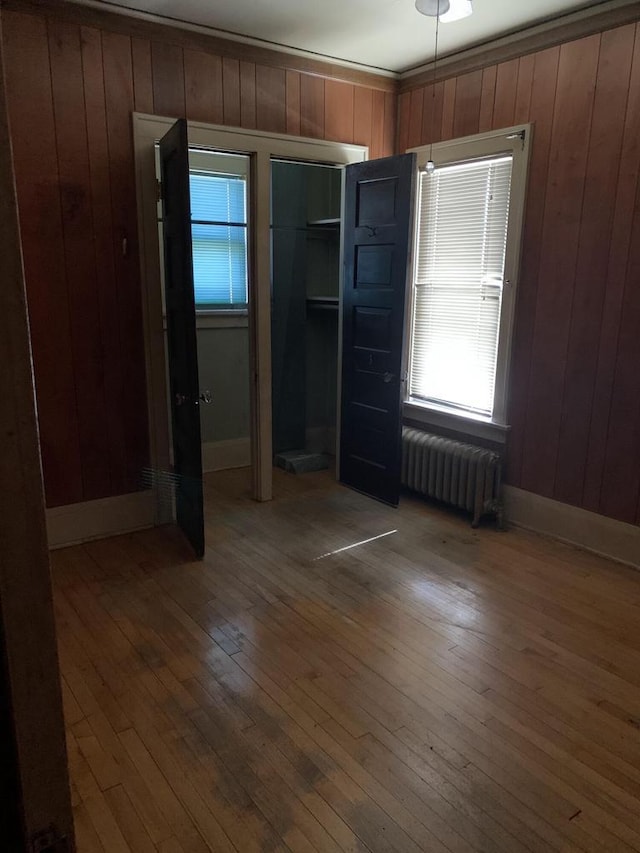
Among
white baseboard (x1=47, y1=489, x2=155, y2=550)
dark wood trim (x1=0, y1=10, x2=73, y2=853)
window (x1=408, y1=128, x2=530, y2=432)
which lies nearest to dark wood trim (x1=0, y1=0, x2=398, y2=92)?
window (x1=408, y1=128, x2=530, y2=432)

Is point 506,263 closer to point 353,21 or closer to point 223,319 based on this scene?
point 353,21

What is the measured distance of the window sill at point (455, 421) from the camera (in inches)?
153

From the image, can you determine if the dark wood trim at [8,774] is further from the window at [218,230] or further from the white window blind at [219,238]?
the white window blind at [219,238]

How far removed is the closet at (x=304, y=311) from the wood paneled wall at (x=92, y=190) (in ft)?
3.38

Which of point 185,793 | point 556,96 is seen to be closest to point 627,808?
point 185,793

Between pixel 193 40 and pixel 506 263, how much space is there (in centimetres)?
216

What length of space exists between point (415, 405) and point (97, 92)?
2.65 metres

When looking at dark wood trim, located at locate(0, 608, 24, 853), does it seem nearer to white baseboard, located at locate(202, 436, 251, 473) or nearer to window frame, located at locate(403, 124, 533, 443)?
window frame, located at locate(403, 124, 533, 443)

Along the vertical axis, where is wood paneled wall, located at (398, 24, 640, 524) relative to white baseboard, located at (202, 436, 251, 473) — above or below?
above

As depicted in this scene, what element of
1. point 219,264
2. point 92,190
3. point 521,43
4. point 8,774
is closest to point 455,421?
point 219,264

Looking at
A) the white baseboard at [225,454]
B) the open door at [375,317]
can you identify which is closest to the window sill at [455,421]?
the open door at [375,317]

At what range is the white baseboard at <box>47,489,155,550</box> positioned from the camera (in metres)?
3.54

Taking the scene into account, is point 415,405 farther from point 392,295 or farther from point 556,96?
point 556,96

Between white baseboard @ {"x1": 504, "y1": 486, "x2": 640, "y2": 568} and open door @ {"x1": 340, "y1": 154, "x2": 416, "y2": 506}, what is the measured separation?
30.2 inches
